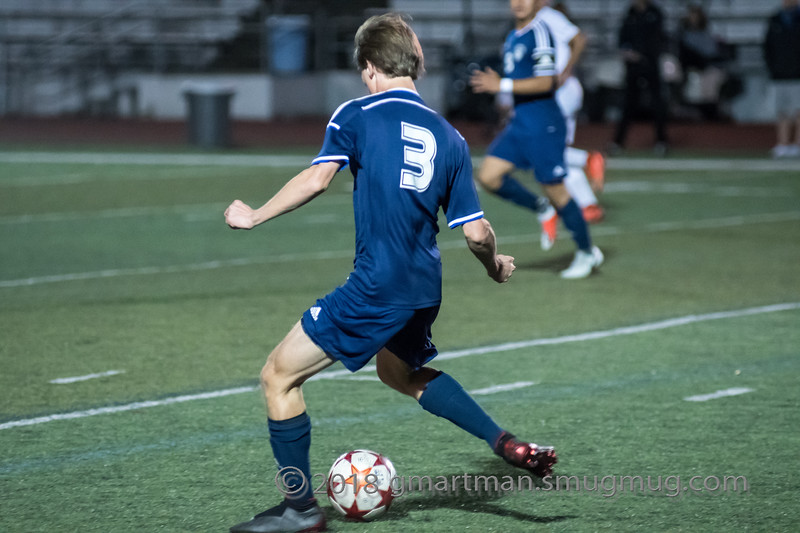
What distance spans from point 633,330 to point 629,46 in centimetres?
1333

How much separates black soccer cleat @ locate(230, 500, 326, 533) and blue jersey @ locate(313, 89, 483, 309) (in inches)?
30.5

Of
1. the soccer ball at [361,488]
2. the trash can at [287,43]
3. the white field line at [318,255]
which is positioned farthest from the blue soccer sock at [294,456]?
the trash can at [287,43]

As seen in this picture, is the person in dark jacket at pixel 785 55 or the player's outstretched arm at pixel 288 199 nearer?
the player's outstretched arm at pixel 288 199

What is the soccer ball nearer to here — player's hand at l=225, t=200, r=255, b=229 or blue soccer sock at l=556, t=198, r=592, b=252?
player's hand at l=225, t=200, r=255, b=229

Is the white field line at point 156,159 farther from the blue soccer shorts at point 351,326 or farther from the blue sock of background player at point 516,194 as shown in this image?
the blue soccer shorts at point 351,326

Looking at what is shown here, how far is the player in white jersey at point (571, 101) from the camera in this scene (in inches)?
430

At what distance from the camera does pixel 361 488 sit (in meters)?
4.60

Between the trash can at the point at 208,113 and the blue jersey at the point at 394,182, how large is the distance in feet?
60.7

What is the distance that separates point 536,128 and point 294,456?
589 centimetres

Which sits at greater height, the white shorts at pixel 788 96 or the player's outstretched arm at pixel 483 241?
the player's outstretched arm at pixel 483 241

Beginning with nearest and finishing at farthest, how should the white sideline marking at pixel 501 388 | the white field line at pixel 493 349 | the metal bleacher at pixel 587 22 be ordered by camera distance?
the white field line at pixel 493 349 < the white sideline marking at pixel 501 388 < the metal bleacher at pixel 587 22

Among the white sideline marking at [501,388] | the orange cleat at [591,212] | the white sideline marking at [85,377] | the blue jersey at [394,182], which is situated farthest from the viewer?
the orange cleat at [591,212]

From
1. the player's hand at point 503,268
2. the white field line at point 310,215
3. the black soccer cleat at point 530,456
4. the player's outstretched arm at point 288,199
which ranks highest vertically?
the player's outstretched arm at point 288,199

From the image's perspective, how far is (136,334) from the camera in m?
7.93
